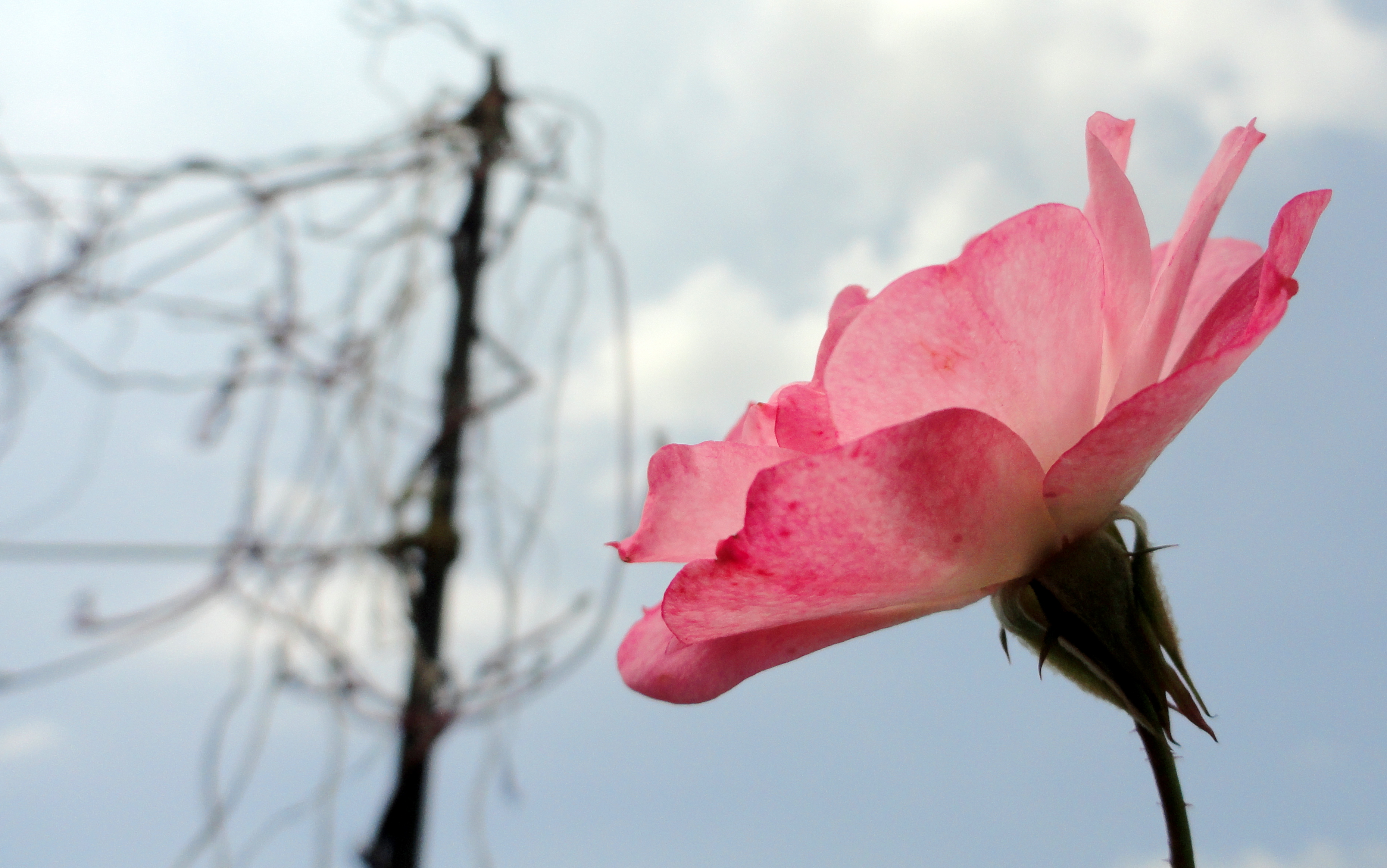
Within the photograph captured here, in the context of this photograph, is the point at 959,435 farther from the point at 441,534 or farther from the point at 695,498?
the point at 441,534

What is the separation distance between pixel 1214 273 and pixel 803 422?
12 centimetres

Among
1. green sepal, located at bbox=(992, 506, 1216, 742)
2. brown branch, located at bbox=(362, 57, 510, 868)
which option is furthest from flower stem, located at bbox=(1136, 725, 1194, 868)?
brown branch, located at bbox=(362, 57, 510, 868)

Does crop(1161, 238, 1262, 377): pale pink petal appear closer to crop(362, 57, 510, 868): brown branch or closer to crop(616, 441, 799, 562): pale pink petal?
crop(616, 441, 799, 562): pale pink petal

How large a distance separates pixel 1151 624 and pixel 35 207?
92cm

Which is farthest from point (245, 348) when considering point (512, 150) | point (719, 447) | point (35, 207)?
point (719, 447)

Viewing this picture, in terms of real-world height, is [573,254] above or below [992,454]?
above

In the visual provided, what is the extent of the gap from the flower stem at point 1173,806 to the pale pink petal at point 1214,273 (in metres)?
0.10

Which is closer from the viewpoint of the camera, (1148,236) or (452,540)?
(1148,236)

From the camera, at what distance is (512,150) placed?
0.90 m

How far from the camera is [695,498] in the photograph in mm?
193

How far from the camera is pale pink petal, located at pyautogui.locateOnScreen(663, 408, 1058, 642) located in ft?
0.52

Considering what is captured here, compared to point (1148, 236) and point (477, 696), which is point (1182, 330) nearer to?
point (1148, 236)

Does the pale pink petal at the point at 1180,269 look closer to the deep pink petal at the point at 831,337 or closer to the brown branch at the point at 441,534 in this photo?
the deep pink petal at the point at 831,337

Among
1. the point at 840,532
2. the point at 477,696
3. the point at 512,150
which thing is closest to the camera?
the point at 840,532
